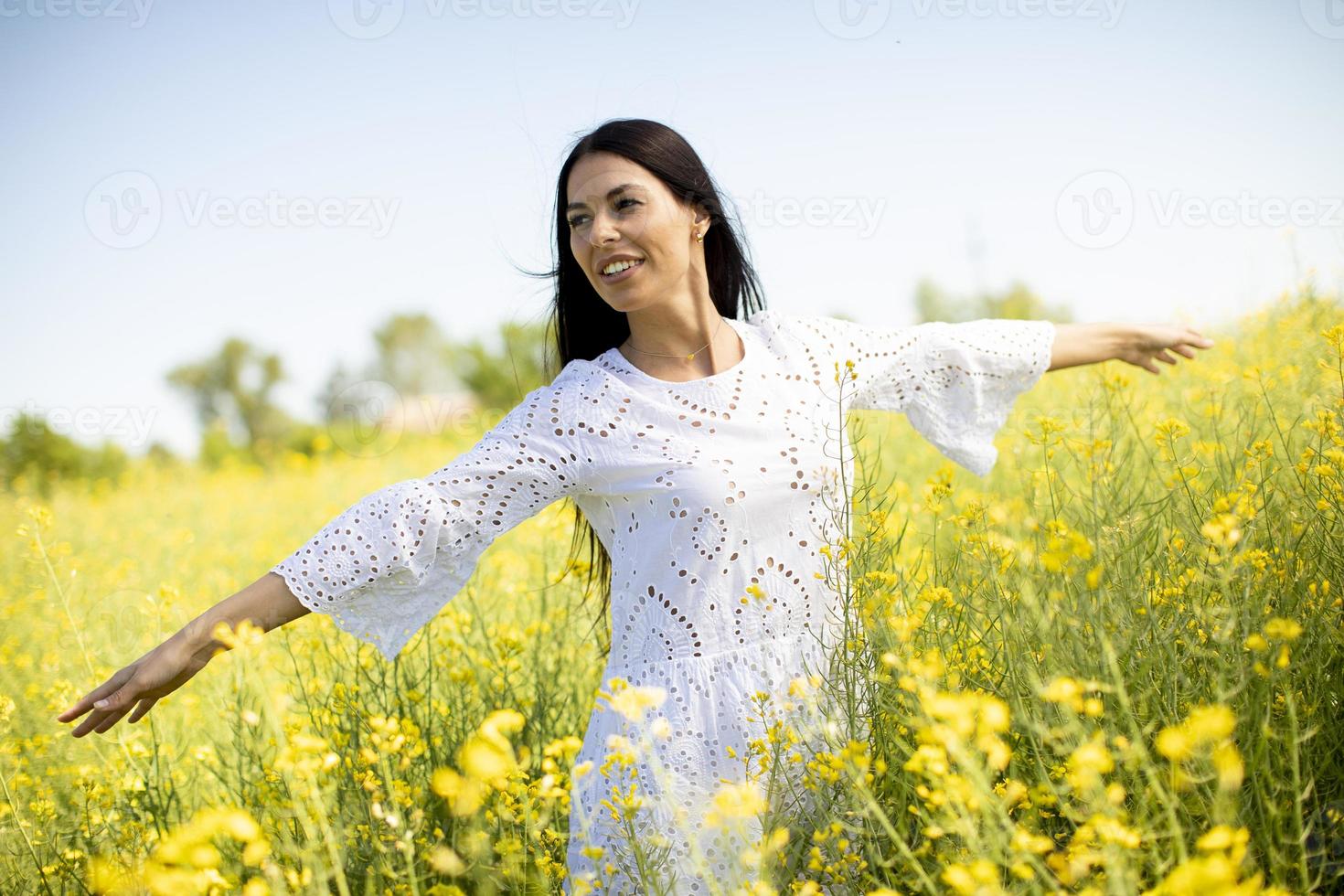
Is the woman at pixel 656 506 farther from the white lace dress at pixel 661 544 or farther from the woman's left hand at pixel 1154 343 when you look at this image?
the woman's left hand at pixel 1154 343

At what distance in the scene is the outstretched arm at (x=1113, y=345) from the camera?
2.16 m

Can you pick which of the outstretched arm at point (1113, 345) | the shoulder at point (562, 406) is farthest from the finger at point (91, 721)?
the outstretched arm at point (1113, 345)

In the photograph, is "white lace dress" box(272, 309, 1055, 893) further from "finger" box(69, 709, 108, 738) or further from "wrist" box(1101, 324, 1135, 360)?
"wrist" box(1101, 324, 1135, 360)

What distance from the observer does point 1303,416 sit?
265 cm

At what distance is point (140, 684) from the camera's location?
1.51m

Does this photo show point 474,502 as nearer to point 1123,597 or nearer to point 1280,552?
point 1123,597

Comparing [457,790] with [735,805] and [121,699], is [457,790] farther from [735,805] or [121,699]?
[121,699]

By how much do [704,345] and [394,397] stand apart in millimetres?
1352

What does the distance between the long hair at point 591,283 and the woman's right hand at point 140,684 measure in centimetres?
85

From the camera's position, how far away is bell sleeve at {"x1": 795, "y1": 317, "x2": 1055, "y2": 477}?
2139mm

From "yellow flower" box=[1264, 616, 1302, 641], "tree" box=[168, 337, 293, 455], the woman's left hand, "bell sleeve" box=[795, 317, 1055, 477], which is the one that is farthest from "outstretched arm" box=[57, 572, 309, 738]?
"tree" box=[168, 337, 293, 455]

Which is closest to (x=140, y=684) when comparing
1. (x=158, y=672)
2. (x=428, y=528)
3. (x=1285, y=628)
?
(x=158, y=672)

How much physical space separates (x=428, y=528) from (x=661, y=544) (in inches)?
17.6

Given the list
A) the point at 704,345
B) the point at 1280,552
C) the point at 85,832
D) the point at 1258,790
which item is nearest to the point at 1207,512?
the point at 1280,552
